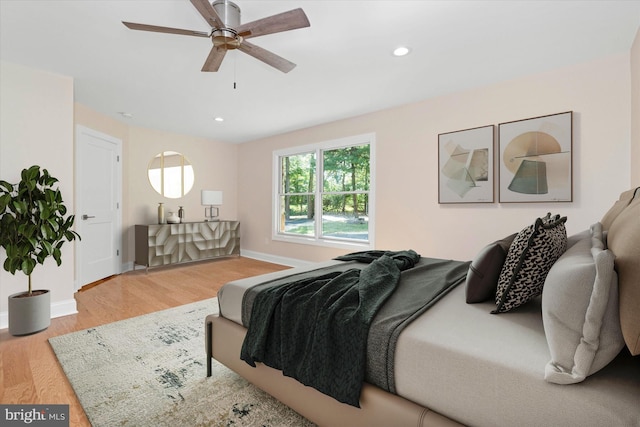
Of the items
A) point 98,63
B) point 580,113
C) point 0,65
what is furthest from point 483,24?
point 0,65

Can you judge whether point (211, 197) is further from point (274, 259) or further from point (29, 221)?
point (29, 221)

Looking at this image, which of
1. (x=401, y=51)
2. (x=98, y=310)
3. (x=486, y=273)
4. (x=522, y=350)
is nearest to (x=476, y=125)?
(x=401, y=51)

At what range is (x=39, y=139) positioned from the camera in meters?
3.07

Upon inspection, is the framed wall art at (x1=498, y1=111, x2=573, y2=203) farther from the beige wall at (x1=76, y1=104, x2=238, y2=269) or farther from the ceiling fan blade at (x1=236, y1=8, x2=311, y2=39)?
the beige wall at (x1=76, y1=104, x2=238, y2=269)

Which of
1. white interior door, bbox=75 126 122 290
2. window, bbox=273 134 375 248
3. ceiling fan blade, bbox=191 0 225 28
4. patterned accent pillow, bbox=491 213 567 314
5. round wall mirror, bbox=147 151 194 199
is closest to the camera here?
patterned accent pillow, bbox=491 213 567 314

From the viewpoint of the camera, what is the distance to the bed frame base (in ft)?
3.84

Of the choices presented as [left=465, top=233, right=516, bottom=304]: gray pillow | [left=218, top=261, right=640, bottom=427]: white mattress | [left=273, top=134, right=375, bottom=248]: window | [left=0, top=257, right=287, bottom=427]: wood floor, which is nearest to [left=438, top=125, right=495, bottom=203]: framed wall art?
[left=273, top=134, right=375, bottom=248]: window

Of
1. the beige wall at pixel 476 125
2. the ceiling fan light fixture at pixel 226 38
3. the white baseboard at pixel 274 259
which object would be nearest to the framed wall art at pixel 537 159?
the beige wall at pixel 476 125

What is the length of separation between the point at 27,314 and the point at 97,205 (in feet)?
7.30

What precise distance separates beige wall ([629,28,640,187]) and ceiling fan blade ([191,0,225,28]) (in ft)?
10.3

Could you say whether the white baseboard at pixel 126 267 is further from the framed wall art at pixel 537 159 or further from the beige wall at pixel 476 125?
the framed wall art at pixel 537 159

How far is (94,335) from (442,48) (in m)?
3.90

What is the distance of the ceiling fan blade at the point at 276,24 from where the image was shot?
190 cm

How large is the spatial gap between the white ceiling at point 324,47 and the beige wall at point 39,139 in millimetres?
179
